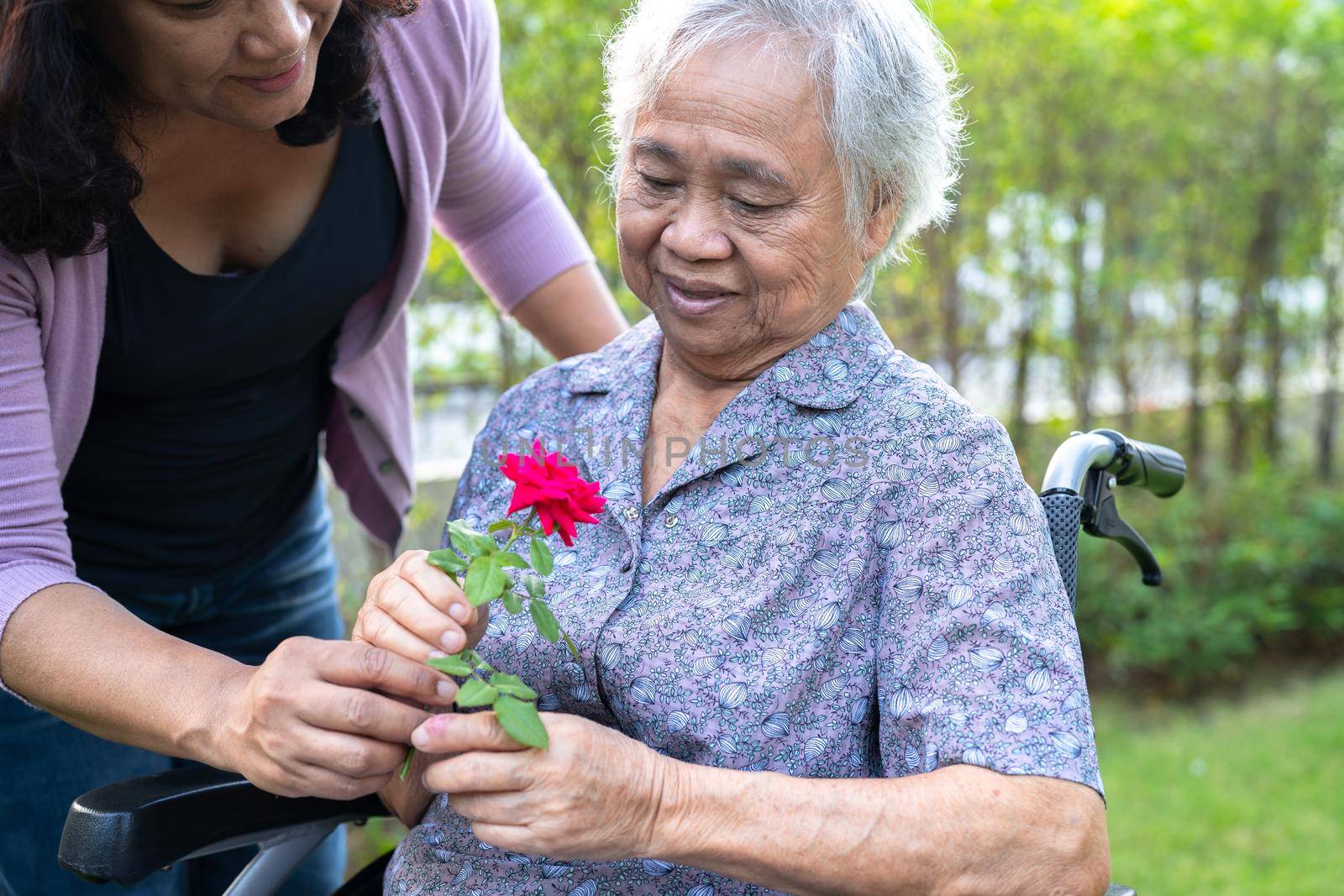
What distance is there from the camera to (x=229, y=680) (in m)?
1.53

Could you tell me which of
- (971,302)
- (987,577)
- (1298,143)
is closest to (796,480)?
(987,577)

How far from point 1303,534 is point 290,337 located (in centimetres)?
503

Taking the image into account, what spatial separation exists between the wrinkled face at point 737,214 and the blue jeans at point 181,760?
98 centimetres

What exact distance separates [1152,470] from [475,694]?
130 cm

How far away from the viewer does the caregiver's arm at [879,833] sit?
1468mm

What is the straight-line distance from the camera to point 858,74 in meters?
1.71

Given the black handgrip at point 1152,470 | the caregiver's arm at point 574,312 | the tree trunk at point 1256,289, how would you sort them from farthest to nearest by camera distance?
the tree trunk at point 1256,289 → the caregiver's arm at point 574,312 → the black handgrip at point 1152,470

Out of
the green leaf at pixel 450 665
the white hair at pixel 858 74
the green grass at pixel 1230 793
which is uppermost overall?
the white hair at pixel 858 74

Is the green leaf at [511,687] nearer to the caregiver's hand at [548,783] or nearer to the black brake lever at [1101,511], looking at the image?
the caregiver's hand at [548,783]

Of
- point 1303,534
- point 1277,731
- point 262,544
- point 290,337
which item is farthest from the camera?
point 1303,534

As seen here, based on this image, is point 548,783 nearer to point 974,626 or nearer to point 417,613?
point 417,613

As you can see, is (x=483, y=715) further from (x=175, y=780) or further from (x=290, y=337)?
(x=290, y=337)

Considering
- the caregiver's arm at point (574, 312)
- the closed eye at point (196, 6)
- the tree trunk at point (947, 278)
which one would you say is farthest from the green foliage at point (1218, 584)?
the closed eye at point (196, 6)

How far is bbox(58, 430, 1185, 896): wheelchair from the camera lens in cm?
161
